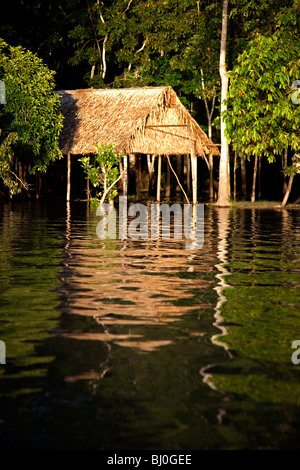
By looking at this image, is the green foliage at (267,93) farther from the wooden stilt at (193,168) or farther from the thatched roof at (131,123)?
the thatched roof at (131,123)

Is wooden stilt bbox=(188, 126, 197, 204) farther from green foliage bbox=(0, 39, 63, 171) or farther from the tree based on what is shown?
green foliage bbox=(0, 39, 63, 171)

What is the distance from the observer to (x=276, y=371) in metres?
5.62

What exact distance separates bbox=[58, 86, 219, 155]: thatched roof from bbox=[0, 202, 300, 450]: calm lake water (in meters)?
18.0

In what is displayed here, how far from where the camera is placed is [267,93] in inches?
1104

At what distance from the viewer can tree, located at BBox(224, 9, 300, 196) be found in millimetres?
26781

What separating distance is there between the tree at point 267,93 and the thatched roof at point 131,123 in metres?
2.92

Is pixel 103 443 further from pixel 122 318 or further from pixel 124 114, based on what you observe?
pixel 124 114

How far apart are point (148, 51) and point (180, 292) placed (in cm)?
2792

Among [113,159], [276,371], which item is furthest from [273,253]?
[113,159]
